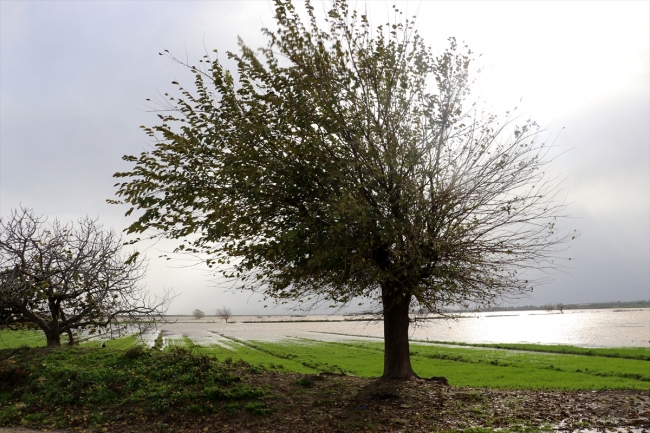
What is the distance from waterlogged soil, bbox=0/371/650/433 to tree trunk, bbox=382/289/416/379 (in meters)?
0.57

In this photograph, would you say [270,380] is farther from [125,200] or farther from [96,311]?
[96,311]

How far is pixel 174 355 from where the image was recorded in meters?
17.9

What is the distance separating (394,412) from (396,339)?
12.6 ft

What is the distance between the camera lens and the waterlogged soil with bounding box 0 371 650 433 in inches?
494

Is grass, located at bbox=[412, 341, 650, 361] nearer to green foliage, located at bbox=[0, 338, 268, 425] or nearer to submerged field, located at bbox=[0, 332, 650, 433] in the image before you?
submerged field, located at bbox=[0, 332, 650, 433]

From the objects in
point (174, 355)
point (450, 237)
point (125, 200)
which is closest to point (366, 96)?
Answer: point (450, 237)

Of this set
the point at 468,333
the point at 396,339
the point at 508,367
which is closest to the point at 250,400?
the point at 396,339

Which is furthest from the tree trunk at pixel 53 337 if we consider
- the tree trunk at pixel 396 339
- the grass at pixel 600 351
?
the grass at pixel 600 351

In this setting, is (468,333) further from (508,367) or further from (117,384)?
(117,384)

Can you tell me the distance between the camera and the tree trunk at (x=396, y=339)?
17.0 metres

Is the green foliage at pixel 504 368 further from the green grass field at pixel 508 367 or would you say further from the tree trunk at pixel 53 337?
the tree trunk at pixel 53 337

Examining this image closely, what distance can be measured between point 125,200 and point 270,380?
743 centimetres

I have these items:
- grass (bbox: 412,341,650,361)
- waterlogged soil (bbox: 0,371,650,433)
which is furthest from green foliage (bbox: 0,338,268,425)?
grass (bbox: 412,341,650,361)

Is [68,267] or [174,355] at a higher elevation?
[68,267]
